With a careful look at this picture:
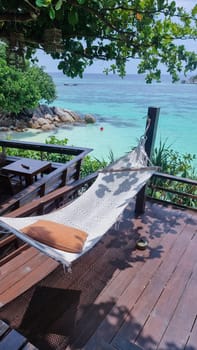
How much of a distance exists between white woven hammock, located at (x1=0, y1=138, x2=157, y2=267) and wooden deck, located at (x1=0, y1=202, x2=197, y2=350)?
38 cm

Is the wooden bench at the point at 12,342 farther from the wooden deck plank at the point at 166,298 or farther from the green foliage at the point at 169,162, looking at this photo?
the green foliage at the point at 169,162

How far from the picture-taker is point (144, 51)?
7.20 ft

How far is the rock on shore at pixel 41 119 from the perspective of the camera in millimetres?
15891

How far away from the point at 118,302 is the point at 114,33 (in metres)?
2.23

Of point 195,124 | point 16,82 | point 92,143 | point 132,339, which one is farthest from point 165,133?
point 132,339

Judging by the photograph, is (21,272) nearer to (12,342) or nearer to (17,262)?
(17,262)

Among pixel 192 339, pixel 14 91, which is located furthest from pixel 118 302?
pixel 14 91

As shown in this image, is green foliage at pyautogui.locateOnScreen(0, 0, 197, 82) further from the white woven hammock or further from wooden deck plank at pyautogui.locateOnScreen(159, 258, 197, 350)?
wooden deck plank at pyautogui.locateOnScreen(159, 258, 197, 350)

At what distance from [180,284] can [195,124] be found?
61.7ft

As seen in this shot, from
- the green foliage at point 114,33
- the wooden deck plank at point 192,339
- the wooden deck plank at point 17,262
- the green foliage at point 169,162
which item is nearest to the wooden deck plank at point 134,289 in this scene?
the wooden deck plank at point 192,339

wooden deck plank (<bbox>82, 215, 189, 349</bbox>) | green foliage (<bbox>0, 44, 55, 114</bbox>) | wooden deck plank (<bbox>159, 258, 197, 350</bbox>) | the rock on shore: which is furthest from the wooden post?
the rock on shore

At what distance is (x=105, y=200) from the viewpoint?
239 cm

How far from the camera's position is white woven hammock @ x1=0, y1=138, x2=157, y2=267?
6.56ft

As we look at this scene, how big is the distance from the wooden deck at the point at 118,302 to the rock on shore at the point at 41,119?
13610 millimetres
